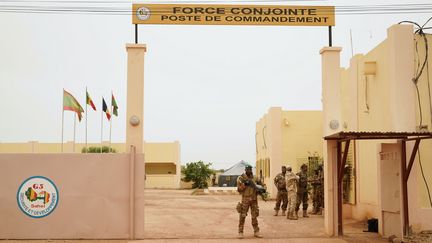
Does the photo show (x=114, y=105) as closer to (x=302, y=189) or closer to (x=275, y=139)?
(x=302, y=189)

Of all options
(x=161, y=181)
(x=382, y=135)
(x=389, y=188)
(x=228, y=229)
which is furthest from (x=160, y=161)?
(x=382, y=135)

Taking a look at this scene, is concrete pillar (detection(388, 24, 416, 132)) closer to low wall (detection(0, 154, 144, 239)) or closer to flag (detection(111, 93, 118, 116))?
low wall (detection(0, 154, 144, 239))

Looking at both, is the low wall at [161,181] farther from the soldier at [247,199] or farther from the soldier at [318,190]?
the soldier at [247,199]

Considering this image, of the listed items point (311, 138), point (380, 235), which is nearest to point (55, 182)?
point (380, 235)

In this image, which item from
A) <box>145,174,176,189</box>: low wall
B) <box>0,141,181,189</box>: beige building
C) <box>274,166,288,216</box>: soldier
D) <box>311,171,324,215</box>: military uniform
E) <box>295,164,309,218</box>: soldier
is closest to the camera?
<box>274,166,288,216</box>: soldier

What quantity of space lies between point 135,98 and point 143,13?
2.18 metres

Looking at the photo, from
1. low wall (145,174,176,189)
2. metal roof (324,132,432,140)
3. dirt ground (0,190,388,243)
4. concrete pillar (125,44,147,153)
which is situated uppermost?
concrete pillar (125,44,147,153)

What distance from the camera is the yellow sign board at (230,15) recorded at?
13680 mm

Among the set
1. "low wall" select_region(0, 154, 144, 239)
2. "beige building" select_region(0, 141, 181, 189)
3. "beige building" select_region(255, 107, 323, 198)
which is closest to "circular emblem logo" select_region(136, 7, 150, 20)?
"low wall" select_region(0, 154, 144, 239)

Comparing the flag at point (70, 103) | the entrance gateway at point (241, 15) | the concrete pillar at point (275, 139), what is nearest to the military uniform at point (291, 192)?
the entrance gateway at point (241, 15)

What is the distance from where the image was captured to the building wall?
13.3 m

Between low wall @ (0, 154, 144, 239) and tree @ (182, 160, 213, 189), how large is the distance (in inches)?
1827

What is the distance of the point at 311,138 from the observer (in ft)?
98.1

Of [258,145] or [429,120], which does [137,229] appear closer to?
[429,120]
